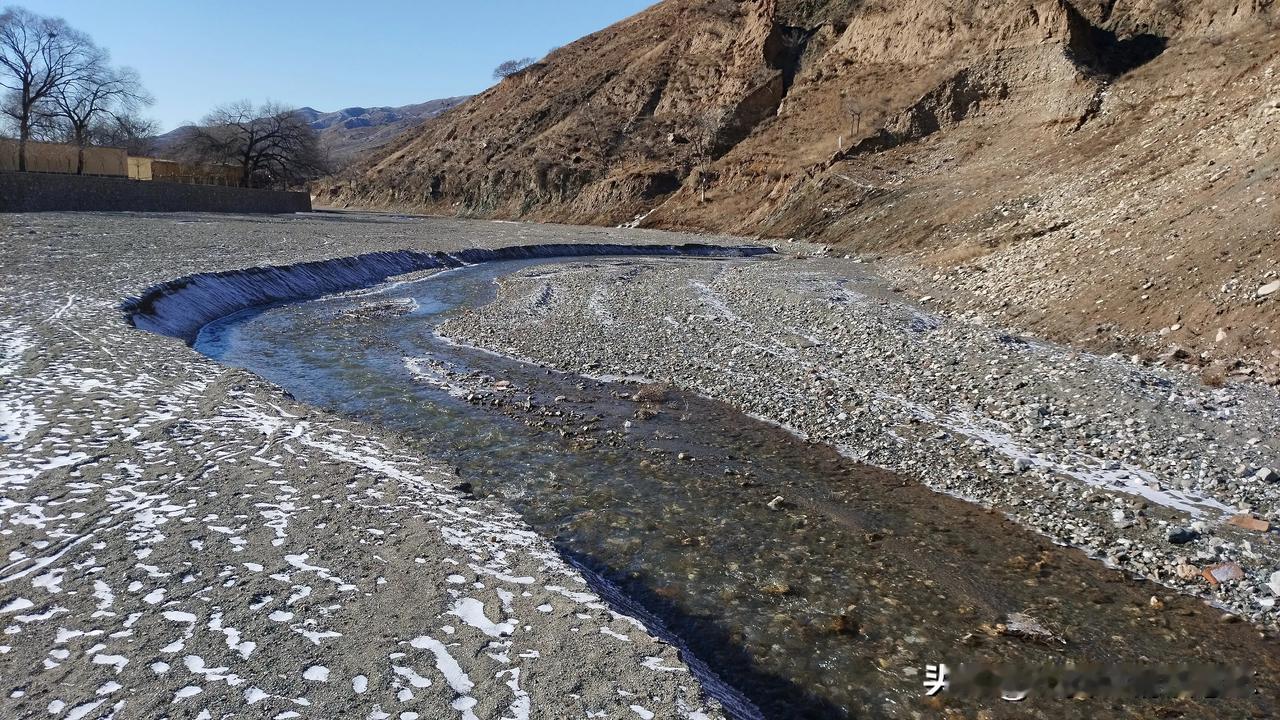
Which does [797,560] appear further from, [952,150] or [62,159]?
[62,159]

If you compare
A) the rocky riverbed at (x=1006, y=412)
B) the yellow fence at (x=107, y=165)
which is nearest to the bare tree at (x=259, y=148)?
the yellow fence at (x=107, y=165)

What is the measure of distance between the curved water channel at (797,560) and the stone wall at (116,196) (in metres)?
37.5

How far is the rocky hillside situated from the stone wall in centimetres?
2161

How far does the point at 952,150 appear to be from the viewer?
37.8 m

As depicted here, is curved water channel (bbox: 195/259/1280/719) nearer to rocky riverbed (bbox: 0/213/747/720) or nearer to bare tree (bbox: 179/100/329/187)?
rocky riverbed (bbox: 0/213/747/720)

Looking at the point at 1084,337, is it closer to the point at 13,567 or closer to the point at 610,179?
the point at 13,567

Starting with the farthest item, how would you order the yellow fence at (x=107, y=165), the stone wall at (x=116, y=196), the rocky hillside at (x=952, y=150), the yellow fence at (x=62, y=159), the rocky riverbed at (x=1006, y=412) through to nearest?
1. the yellow fence at (x=107, y=165)
2. the yellow fence at (x=62, y=159)
3. the stone wall at (x=116, y=196)
4. the rocky hillside at (x=952, y=150)
5. the rocky riverbed at (x=1006, y=412)

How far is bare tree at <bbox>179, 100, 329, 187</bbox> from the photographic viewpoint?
64.6 meters

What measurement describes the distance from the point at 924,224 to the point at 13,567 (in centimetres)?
3024

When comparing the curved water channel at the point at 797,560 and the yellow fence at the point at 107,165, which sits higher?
the yellow fence at the point at 107,165

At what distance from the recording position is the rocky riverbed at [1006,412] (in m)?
6.29

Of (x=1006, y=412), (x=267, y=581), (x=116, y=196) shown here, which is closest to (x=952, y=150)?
(x=1006, y=412)

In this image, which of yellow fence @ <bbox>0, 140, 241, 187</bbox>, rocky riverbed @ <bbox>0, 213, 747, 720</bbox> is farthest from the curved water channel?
yellow fence @ <bbox>0, 140, 241, 187</bbox>

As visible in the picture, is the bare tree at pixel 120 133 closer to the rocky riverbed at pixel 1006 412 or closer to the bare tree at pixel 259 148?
the bare tree at pixel 259 148
